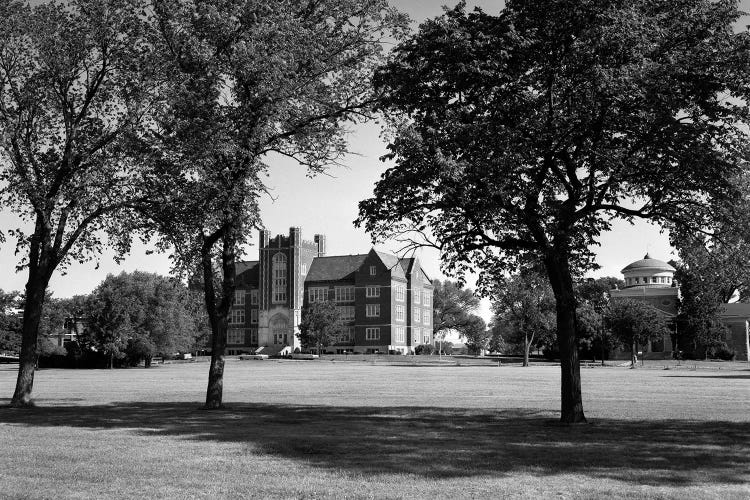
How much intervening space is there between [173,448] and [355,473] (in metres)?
4.34

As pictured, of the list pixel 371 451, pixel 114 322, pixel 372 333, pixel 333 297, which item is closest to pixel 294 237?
pixel 333 297

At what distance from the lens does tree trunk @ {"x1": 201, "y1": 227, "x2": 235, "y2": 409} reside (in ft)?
75.3

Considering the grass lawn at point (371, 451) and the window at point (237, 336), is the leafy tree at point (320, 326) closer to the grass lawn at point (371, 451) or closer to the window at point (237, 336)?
the window at point (237, 336)

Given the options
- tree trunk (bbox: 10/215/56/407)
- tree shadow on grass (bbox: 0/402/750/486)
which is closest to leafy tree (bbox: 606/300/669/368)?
tree shadow on grass (bbox: 0/402/750/486)

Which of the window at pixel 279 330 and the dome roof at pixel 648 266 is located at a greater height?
the dome roof at pixel 648 266

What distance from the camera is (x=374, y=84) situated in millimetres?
20672

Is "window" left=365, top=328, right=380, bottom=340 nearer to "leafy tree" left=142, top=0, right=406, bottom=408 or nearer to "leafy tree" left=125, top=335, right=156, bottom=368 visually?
"leafy tree" left=125, top=335, right=156, bottom=368

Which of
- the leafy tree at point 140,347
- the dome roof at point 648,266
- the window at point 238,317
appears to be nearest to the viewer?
the leafy tree at point 140,347

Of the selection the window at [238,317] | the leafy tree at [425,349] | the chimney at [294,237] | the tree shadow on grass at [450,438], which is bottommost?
the tree shadow on grass at [450,438]

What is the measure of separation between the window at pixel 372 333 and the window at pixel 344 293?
6.61 metres

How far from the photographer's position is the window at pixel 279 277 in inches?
5207

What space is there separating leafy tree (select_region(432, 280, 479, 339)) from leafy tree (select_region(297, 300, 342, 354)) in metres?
44.9

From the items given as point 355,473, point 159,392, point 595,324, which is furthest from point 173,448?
point 595,324

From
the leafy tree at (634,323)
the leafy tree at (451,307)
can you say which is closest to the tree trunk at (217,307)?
the leafy tree at (634,323)
